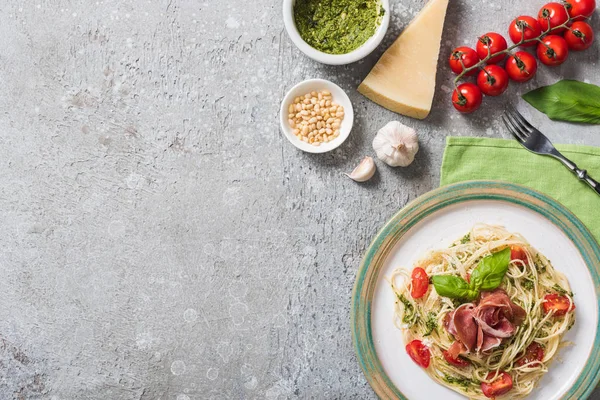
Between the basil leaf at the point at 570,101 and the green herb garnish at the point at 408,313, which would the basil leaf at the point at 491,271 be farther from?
the basil leaf at the point at 570,101

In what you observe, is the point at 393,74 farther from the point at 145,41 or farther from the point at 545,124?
the point at 145,41

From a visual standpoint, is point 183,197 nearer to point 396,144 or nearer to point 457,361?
point 396,144

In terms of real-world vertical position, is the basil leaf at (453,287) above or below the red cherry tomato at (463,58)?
below

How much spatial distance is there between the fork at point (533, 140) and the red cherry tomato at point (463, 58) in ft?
1.12

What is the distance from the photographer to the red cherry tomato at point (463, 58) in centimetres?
299

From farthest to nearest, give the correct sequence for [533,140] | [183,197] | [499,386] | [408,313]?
[183,197] < [533,140] < [408,313] < [499,386]

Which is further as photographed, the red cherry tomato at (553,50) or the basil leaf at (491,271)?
the red cherry tomato at (553,50)

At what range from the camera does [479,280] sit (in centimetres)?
283

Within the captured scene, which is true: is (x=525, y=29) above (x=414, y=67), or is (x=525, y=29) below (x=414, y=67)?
above

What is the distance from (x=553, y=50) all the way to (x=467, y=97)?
50 cm

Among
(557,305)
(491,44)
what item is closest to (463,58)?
(491,44)

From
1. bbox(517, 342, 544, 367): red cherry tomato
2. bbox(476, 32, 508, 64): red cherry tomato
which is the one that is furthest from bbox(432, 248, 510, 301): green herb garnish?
bbox(476, 32, 508, 64): red cherry tomato

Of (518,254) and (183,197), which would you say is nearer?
(518,254)

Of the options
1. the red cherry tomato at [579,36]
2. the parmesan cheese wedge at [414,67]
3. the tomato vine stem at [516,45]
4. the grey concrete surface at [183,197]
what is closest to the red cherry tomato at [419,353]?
the grey concrete surface at [183,197]
